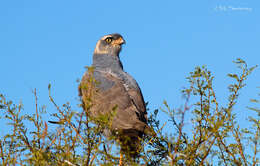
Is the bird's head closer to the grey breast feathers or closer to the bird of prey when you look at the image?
the bird of prey

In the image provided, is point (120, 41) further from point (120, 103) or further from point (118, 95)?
point (120, 103)

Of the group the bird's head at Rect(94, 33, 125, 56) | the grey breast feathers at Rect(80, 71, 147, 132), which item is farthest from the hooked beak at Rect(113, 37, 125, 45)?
the grey breast feathers at Rect(80, 71, 147, 132)

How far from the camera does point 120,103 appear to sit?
16.7 feet

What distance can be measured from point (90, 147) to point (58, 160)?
1.16 feet

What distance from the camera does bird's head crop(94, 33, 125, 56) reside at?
6742 millimetres

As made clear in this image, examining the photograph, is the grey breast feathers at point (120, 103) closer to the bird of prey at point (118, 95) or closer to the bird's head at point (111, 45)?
the bird of prey at point (118, 95)

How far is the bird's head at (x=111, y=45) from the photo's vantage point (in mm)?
6742

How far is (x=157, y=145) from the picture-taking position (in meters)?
4.49

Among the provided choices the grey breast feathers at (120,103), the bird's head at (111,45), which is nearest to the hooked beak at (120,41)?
the bird's head at (111,45)

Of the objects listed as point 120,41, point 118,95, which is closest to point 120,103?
point 118,95

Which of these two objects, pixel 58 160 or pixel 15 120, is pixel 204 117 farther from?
pixel 15 120

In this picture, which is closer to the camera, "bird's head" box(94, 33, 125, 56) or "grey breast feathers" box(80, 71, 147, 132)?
"grey breast feathers" box(80, 71, 147, 132)

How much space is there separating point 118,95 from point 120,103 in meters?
0.20

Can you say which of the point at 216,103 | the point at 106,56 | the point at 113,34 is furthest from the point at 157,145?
the point at 113,34
